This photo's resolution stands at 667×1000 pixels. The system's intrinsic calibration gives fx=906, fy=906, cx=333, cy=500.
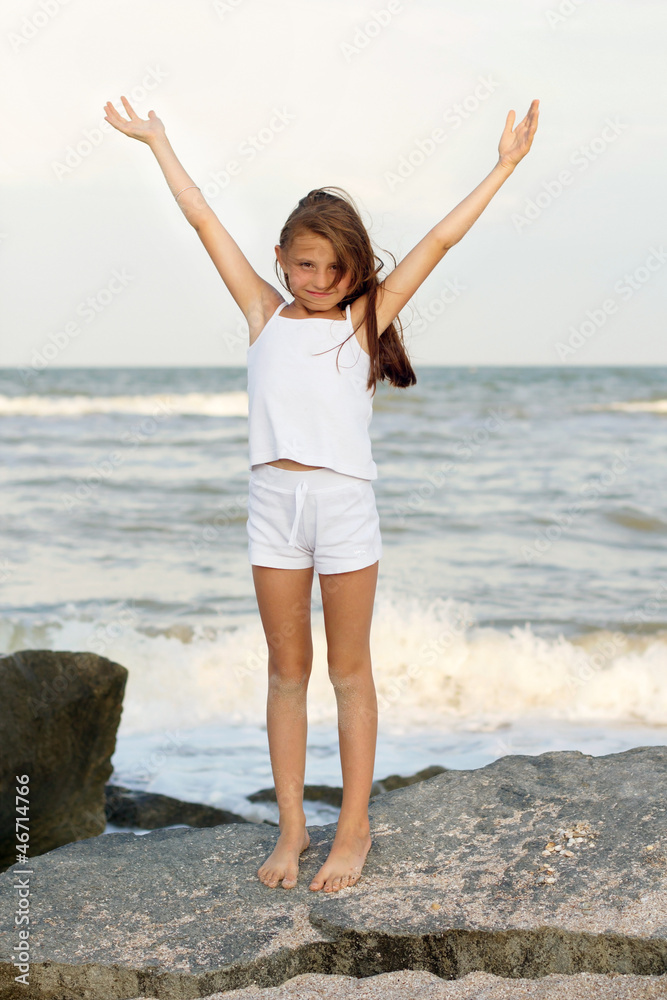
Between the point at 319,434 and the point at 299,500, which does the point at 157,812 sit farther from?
the point at 319,434

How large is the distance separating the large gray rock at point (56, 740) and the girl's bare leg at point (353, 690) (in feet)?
4.59

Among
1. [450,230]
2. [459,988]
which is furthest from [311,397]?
[459,988]

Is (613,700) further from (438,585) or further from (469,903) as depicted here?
(469,903)

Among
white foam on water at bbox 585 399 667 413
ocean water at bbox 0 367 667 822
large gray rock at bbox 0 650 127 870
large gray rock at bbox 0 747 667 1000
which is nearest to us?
large gray rock at bbox 0 747 667 1000

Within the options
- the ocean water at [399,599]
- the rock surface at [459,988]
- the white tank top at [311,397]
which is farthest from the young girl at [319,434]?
the ocean water at [399,599]

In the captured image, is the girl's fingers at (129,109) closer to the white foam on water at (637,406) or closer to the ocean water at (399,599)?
the ocean water at (399,599)

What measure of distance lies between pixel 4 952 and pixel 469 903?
44.2 inches

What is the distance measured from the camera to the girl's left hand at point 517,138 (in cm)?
249

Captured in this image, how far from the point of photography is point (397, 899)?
7.59 feet

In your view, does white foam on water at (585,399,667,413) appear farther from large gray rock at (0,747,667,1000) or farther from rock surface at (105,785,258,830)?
large gray rock at (0,747,667,1000)

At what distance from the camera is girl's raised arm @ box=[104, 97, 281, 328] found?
255 cm

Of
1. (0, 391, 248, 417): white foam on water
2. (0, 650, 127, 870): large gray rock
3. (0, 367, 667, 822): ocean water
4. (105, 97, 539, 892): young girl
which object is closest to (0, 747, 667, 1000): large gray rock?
(105, 97, 539, 892): young girl

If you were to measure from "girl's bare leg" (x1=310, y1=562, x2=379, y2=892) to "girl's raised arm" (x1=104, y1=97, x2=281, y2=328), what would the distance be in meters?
0.79

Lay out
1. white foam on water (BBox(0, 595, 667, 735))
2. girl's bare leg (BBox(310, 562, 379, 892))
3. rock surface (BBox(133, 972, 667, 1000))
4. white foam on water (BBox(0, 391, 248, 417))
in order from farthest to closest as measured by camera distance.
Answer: white foam on water (BBox(0, 391, 248, 417)) → white foam on water (BBox(0, 595, 667, 735)) → girl's bare leg (BBox(310, 562, 379, 892)) → rock surface (BBox(133, 972, 667, 1000))
